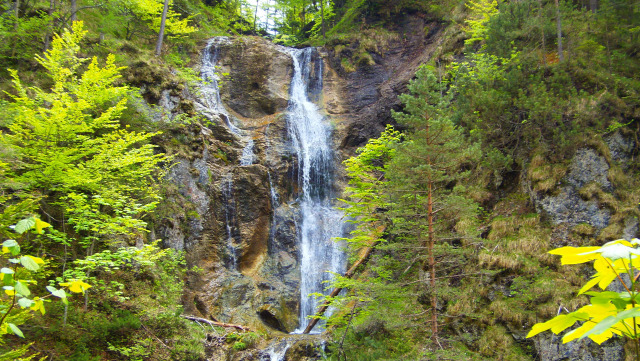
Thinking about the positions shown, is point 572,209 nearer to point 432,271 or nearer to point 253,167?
point 432,271

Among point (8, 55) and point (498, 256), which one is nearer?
point (498, 256)

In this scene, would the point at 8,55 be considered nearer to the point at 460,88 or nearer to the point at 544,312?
the point at 460,88

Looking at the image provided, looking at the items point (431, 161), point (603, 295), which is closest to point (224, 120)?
point (431, 161)

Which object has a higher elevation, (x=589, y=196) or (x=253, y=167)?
(x=253, y=167)

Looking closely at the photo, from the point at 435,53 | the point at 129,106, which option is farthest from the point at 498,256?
the point at 435,53

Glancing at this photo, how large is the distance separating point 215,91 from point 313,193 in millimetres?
9531

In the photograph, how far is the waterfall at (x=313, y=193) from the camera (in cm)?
1577

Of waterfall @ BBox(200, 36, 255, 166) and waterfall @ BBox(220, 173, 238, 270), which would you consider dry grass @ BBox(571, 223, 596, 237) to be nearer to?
waterfall @ BBox(220, 173, 238, 270)

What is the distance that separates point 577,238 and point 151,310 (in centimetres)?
1071

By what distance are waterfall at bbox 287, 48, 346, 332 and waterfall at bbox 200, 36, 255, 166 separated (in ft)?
9.12

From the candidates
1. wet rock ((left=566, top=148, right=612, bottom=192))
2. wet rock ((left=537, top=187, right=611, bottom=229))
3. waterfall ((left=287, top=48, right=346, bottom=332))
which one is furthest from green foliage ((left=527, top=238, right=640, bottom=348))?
waterfall ((left=287, top=48, right=346, bottom=332))

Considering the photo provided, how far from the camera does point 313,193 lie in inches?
731

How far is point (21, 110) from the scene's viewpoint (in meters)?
6.04

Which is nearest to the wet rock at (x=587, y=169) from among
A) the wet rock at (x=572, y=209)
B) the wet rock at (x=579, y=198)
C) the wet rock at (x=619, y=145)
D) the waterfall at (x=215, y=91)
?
the wet rock at (x=579, y=198)
